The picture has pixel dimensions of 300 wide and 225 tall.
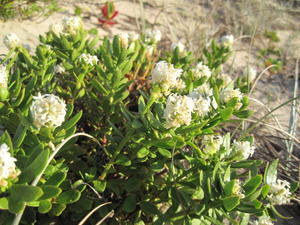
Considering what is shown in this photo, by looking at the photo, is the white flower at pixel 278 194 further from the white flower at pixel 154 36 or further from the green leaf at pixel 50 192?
the white flower at pixel 154 36

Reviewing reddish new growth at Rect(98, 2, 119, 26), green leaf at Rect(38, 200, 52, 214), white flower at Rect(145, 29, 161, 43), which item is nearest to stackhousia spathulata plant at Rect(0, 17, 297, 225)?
green leaf at Rect(38, 200, 52, 214)

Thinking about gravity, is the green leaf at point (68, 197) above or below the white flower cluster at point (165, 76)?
below

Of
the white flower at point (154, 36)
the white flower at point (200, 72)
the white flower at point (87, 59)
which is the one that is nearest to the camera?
the white flower at point (87, 59)

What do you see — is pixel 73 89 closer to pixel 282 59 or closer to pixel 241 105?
pixel 241 105

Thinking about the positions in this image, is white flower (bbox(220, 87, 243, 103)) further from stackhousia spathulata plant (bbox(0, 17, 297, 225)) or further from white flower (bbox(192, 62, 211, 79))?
white flower (bbox(192, 62, 211, 79))

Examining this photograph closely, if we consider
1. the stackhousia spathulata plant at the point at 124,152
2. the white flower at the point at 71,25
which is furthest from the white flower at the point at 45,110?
the white flower at the point at 71,25

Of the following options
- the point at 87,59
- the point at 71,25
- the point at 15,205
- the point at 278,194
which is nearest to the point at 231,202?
the point at 278,194
